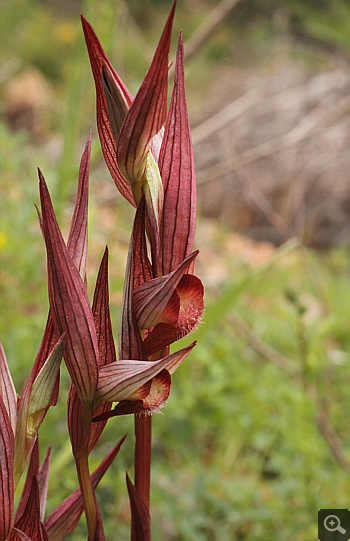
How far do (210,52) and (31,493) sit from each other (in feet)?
26.3

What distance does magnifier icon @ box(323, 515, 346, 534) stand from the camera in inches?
30.7

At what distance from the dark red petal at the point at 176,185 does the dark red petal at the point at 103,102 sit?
31 mm

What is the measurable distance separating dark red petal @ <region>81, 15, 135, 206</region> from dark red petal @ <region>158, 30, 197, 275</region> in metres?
0.03

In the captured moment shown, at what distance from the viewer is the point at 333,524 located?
806 millimetres

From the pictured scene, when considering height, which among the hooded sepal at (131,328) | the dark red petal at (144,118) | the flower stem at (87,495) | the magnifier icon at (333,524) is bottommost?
the magnifier icon at (333,524)

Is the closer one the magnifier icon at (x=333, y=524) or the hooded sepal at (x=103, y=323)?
the hooded sepal at (x=103, y=323)

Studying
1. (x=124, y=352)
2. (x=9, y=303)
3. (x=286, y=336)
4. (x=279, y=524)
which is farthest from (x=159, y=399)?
(x=286, y=336)

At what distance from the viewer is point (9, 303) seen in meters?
1.36

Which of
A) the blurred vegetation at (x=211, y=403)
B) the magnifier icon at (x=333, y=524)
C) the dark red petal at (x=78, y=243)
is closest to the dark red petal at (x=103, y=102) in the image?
the dark red petal at (x=78, y=243)

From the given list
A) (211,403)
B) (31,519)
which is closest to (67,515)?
(31,519)

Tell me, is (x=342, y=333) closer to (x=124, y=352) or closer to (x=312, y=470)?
(x=312, y=470)

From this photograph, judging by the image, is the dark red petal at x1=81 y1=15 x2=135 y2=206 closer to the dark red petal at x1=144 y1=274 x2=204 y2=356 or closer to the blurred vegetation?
the dark red petal at x1=144 y1=274 x2=204 y2=356

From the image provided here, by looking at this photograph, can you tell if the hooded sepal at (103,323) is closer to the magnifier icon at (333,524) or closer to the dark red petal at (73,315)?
the dark red petal at (73,315)

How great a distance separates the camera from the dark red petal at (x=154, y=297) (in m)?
0.28
